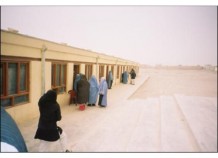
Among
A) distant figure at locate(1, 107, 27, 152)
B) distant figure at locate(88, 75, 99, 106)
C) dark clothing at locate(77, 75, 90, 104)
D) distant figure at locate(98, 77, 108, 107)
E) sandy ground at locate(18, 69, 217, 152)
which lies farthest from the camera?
distant figure at locate(88, 75, 99, 106)

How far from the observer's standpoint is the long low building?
16.9 feet

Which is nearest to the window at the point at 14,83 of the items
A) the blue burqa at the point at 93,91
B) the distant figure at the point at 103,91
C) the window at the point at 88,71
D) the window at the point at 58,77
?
the window at the point at 58,77

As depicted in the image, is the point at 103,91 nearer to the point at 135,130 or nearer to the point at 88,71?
the point at 135,130

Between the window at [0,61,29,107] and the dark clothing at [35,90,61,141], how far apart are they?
2.29 m

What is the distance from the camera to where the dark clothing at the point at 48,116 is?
3.48m

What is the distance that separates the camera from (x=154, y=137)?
5.06m

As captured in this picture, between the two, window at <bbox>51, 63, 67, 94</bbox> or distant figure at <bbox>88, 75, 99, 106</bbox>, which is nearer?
window at <bbox>51, 63, 67, 94</bbox>

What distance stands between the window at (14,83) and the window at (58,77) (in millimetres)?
1587

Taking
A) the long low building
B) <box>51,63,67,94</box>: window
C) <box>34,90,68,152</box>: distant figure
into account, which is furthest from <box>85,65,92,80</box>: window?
<box>34,90,68,152</box>: distant figure

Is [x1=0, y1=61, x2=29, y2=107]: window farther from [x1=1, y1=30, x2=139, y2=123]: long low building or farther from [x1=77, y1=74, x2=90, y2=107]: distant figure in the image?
[x1=77, y1=74, x2=90, y2=107]: distant figure

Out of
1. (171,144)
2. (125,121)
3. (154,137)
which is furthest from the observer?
(125,121)
